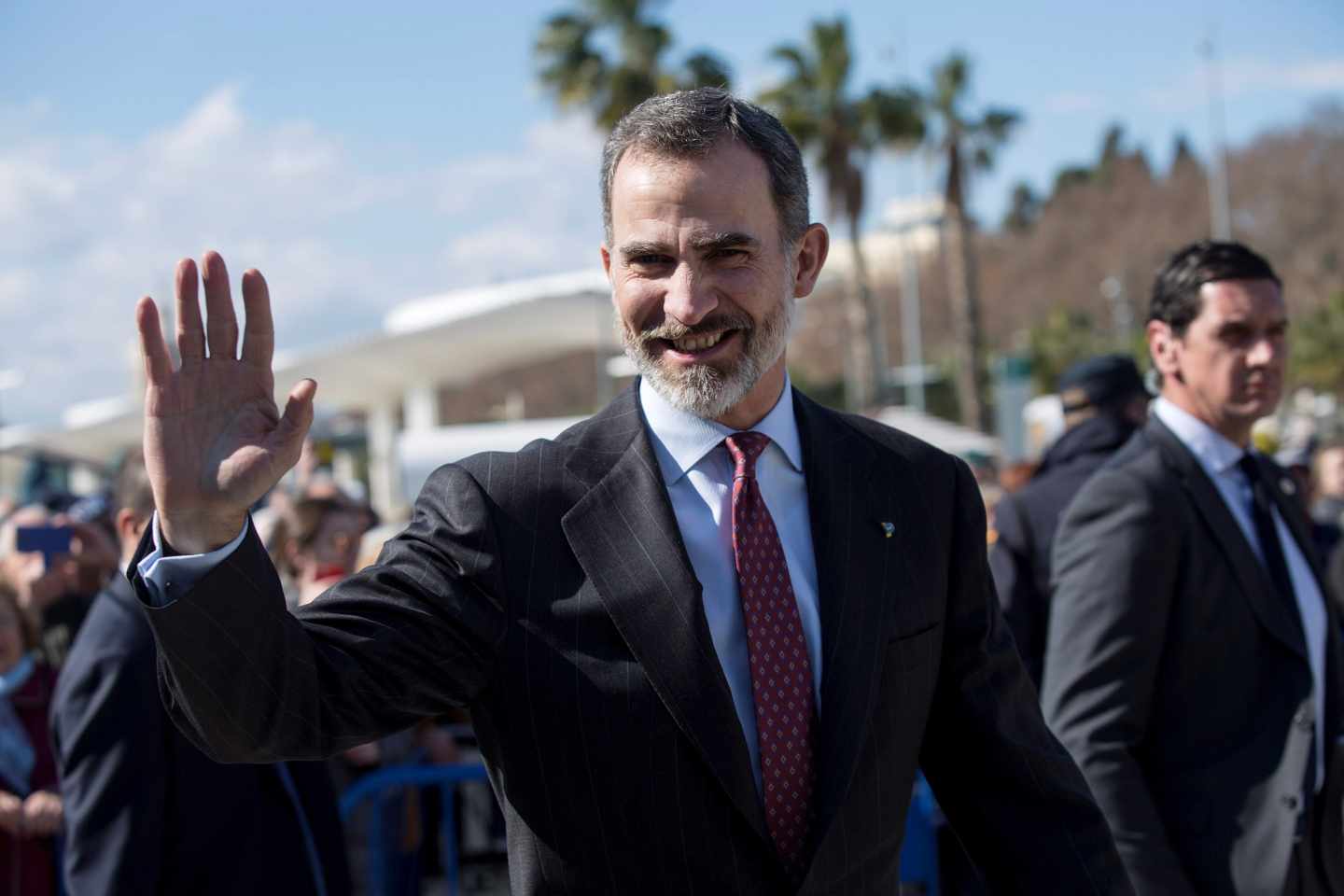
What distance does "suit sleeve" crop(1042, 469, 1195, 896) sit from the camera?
9.96 ft

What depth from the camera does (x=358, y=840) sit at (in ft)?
15.9

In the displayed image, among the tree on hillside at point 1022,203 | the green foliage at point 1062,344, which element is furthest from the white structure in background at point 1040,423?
the tree on hillside at point 1022,203

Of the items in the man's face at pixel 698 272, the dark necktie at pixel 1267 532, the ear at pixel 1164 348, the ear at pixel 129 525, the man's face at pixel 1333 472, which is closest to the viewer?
the man's face at pixel 698 272

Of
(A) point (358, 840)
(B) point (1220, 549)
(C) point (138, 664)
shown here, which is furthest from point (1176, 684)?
(A) point (358, 840)

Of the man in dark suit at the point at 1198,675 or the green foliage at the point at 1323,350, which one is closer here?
the man in dark suit at the point at 1198,675

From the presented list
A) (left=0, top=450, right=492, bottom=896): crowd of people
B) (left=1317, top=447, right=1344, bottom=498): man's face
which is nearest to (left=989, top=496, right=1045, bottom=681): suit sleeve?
(left=0, top=450, right=492, bottom=896): crowd of people

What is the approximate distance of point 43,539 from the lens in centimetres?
538

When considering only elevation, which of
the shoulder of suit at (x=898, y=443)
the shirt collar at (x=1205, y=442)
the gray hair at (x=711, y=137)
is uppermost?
the gray hair at (x=711, y=137)

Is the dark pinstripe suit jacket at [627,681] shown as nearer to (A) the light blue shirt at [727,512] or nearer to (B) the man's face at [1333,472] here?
(A) the light blue shirt at [727,512]

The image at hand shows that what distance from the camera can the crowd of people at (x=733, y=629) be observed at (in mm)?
1811

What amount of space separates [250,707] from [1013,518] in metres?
3.63

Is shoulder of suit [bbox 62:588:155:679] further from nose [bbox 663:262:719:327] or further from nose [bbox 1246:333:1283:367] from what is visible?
nose [bbox 1246:333:1283:367]

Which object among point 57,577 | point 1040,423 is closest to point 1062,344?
point 1040,423

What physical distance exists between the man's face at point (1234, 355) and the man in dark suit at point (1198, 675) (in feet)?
0.10
